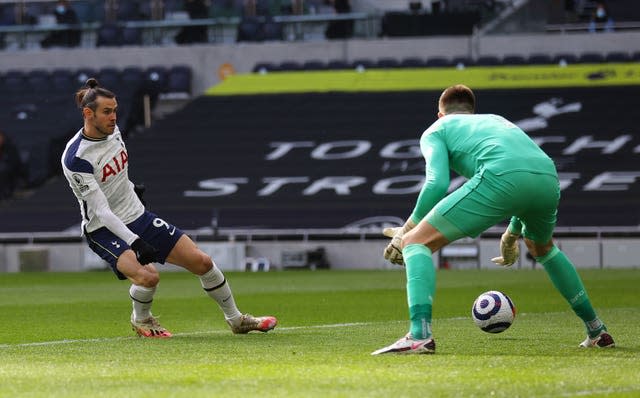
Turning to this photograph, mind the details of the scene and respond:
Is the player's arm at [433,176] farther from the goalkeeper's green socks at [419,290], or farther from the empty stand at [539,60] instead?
the empty stand at [539,60]

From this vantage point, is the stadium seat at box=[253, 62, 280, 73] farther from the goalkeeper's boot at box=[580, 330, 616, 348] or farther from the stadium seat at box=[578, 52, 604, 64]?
the goalkeeper's boot at box=[580, 330, 616, 348]

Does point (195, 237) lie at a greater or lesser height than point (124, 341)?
lesser

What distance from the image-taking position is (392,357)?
27.8 ft

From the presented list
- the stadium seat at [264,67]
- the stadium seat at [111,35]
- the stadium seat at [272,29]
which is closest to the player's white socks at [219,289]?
the stadium seat at [264,67]

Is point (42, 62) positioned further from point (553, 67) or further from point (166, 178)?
point (553, 67)

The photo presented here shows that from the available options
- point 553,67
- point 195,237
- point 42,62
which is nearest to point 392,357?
point 195,237

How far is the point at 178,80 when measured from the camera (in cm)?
3934

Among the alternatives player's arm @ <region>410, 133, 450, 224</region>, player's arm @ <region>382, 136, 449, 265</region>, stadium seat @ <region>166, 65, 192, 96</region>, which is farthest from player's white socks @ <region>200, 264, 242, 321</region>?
stadium seat @ <region>166, 65, 192, 96</region>

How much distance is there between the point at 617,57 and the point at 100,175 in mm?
27490

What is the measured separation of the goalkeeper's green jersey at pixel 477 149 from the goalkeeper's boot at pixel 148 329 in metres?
3.23

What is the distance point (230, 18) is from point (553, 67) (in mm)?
9438

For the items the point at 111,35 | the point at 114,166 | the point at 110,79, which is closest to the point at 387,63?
the point at 110,79

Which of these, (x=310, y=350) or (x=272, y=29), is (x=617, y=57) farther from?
(x=310, y=350)

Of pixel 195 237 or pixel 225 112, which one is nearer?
pixel 195 237
